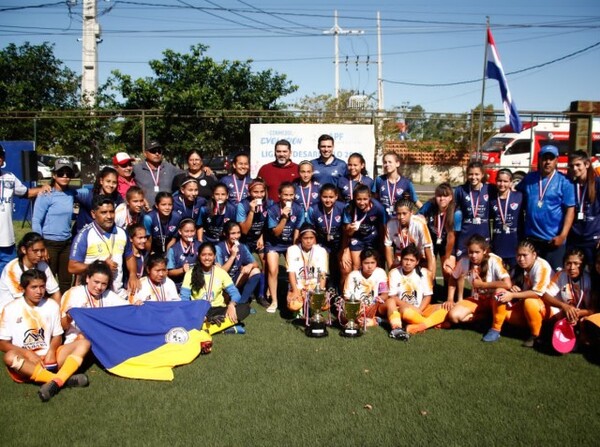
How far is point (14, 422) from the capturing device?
148 inches

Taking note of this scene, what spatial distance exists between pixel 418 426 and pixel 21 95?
64.9ft

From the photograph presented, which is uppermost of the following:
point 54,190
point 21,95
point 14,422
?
point 21,95

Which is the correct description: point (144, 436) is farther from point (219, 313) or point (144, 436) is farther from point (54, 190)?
point (54, 190)

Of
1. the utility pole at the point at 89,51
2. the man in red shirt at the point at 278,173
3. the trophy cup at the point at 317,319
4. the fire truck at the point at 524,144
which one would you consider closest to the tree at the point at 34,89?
the utility pole at the point at 89,51

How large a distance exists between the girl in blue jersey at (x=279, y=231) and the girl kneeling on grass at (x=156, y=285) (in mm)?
1414

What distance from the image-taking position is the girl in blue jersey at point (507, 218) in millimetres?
6125

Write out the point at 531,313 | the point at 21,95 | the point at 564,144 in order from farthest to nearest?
the point at 564,144
the point at 21,95
the point at 531,313

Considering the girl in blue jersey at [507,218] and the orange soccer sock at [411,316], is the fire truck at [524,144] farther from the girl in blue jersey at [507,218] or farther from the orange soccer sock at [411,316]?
the orange soccer sock at [411,316]

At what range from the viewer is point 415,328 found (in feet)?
18.7

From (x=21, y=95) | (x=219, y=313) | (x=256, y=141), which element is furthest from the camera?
(x=21, y=95)

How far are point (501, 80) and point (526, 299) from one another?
20.5ft

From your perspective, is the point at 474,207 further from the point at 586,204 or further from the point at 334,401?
the point at 334,401

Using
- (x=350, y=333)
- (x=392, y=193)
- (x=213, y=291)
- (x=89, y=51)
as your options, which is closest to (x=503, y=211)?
(x=392, y=193)

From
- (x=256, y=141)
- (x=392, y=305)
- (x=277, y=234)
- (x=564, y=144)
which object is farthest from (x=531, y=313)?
(x=564, y=144)
